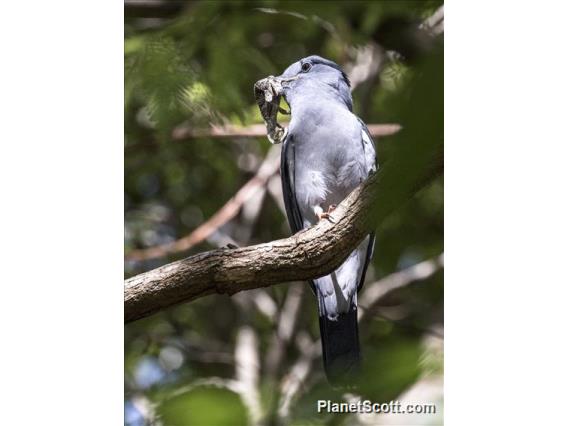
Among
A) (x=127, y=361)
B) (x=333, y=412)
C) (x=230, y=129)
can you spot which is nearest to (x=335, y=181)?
(x=230, y=129)

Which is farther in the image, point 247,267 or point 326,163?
point 326,163

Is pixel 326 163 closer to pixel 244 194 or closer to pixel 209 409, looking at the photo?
pixel 244 194

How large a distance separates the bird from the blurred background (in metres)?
0.07

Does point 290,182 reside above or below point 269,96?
below

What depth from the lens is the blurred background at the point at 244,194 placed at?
172 centimetres

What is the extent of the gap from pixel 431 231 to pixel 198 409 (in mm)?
1171

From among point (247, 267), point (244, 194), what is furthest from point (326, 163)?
point (244, 194)

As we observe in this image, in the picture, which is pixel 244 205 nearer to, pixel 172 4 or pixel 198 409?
pixel 172 4

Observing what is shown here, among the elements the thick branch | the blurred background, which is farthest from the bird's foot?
the blurred background

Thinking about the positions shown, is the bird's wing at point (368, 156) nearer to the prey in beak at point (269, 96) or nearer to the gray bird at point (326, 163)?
the gray bird at point (326, 163)

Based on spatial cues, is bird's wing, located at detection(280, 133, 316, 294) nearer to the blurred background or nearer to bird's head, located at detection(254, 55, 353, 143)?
bird's head, located at detection(254, 55, 353, 143)

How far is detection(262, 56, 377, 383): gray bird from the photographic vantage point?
2088 mm

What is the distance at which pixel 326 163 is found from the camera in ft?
7.07

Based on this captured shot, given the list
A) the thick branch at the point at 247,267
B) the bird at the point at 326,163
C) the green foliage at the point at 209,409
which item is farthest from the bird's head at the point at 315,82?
the green foliage at the point at 209,409
